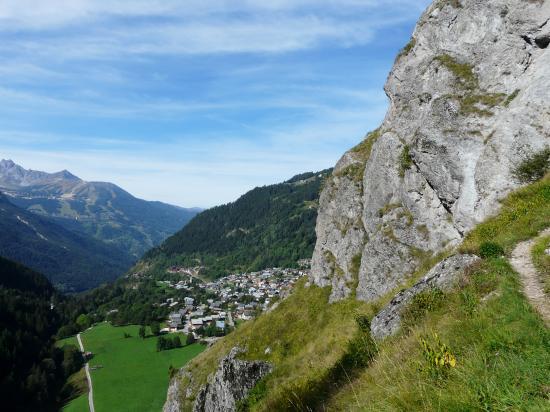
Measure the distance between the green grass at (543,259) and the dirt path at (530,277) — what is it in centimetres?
13

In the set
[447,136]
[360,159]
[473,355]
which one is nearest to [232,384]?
[473,355]

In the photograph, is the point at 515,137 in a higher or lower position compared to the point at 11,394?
higher

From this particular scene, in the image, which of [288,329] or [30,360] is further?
[30,360]

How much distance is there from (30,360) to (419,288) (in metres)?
178

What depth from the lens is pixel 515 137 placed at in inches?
1000

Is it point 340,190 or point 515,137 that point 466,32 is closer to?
point 515,137

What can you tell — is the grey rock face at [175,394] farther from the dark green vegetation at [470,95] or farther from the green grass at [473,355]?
the green grass at [473,355]

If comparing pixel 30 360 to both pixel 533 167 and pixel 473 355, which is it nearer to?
pixel 533 167

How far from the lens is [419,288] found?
13500mm

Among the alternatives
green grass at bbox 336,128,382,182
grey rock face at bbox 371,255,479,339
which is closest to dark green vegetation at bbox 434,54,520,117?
green grass at bbox 336,128,382,182

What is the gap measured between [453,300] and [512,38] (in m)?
31.6

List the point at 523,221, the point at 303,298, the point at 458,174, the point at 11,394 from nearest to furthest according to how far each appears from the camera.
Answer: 1. the point at 523,221
2. the point at 458,174
3. the point at 303,298
4. the point at 11,394

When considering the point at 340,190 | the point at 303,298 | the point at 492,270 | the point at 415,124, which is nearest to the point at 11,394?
the point at 303,298

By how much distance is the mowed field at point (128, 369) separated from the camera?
344 ft
